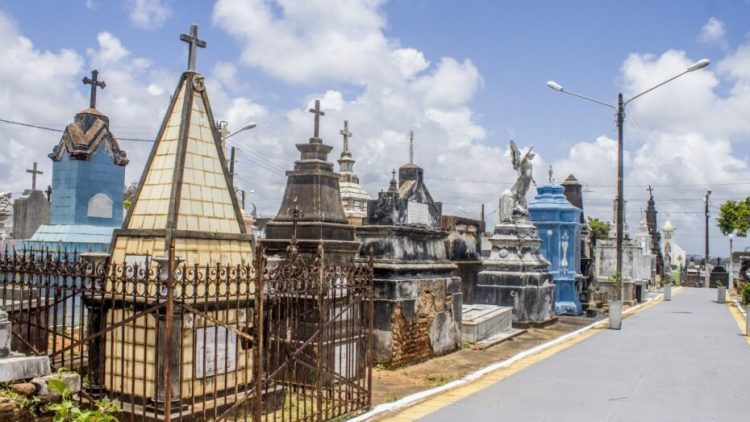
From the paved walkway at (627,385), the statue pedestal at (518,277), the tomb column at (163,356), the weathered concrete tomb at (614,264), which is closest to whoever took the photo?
the tomb column at (163,356)

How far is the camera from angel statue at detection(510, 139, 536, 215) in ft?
63.9

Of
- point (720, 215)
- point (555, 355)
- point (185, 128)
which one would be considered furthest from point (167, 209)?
point (720, 215)

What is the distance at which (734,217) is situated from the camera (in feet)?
113

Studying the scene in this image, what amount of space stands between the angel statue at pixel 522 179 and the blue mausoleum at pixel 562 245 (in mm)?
3152

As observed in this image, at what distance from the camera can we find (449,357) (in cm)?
1251

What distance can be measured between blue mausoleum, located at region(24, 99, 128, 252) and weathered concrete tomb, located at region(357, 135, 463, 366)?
5.72 m

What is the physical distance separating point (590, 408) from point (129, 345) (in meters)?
5.60

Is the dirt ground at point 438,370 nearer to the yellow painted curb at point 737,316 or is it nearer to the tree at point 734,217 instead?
the yellow painted curb at point 737,316

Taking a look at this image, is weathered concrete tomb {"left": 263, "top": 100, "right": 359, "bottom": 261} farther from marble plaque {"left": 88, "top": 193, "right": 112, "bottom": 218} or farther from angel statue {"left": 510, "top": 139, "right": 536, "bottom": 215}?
angel statue {"left": 510, "top": 139, "right": 536, "bottom": 215}

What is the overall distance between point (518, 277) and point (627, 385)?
27.2 feet

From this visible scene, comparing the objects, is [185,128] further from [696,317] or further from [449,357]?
[696,317]

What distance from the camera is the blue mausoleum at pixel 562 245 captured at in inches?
866

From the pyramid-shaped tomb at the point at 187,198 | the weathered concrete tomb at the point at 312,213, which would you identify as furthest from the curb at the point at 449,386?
the weathered concrete tomb at the point at 312,213

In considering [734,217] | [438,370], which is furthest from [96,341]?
[734,217]
